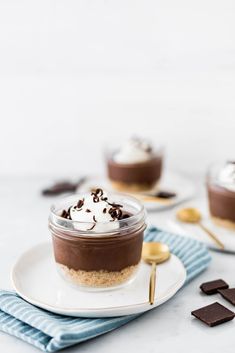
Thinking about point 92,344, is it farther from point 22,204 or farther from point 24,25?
point 24,25

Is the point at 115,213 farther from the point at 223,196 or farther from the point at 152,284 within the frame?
the point at 223,196

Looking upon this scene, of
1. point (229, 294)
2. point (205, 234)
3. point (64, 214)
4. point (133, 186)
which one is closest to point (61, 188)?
point (133, 186)

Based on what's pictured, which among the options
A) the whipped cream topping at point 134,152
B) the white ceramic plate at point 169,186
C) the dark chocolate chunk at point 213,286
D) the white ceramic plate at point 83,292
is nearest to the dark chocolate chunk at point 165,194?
the white ceramic plate at point 169,186

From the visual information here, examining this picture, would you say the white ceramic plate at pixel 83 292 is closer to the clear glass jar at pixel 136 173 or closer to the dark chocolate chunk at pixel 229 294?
the dark chocolate chunk at pixel 229 294

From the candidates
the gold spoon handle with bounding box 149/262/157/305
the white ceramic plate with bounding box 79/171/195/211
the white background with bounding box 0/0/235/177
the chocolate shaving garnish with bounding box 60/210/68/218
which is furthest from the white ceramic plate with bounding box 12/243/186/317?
the white background with bounding box 0/0/235/177

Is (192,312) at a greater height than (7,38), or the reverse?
(7,38)

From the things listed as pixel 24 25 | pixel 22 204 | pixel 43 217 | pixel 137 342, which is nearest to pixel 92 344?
pixel 137 342
